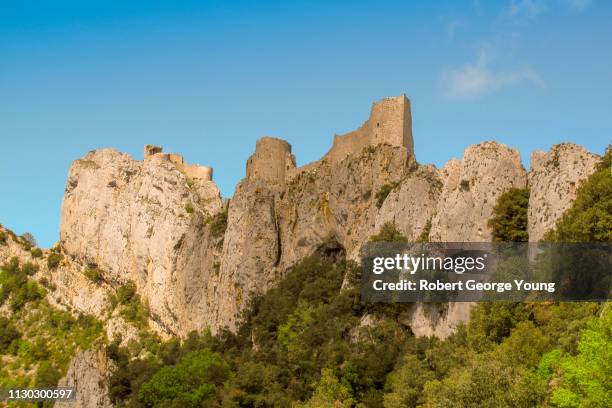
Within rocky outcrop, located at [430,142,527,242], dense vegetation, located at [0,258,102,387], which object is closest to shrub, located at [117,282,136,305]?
dense vegetation, located at [0,258,102,387]

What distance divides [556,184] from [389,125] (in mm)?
20540

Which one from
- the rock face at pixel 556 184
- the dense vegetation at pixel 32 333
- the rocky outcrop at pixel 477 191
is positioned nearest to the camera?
the rock face at pixel 556 184

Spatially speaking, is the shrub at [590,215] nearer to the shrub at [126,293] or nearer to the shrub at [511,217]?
the shrub at [511,217]

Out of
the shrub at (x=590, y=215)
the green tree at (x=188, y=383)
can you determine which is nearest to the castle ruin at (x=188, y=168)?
the green tree at (x=188, y=383)

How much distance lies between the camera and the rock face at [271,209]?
192 feet

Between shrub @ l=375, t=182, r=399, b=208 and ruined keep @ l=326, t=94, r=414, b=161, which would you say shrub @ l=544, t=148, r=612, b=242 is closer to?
shrub @ l=375, t=182, r=399, b=208

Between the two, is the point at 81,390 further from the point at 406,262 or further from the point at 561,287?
the point at 561,287

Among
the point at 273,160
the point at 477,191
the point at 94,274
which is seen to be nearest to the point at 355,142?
the point at 273,160

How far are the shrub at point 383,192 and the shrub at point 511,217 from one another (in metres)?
15.4

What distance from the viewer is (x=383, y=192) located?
7238 cm

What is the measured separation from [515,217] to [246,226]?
101 ft

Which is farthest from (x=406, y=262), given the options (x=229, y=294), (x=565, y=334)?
(x=229, y=294)

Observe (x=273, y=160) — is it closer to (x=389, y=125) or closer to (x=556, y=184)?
(x=389, y=125)

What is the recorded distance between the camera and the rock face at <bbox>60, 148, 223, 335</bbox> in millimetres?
88250
